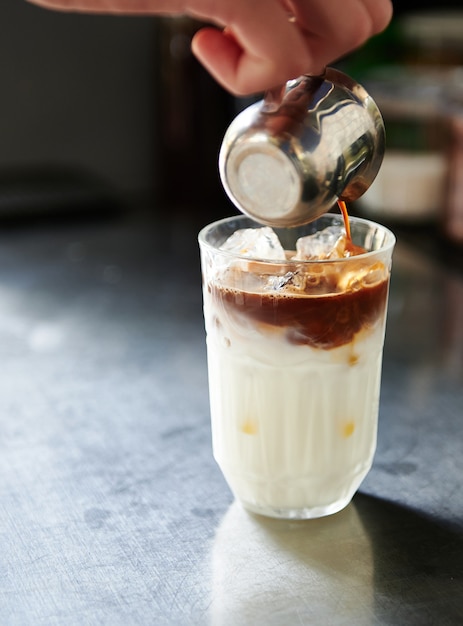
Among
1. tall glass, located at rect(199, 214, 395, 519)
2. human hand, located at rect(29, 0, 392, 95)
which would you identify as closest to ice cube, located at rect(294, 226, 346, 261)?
tall glass, located at rect(199, 214, 395, 519)

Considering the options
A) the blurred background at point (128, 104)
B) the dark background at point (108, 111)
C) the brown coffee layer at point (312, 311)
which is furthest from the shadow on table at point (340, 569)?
the dark background at point (108, 111)

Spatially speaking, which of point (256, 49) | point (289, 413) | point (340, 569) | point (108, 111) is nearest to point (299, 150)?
point (256, 49)

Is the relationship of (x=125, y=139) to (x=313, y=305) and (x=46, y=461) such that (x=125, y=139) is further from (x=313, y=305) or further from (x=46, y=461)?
(x=313, y=305)

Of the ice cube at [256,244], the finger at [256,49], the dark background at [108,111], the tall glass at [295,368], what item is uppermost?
→ the finger at [256,49]

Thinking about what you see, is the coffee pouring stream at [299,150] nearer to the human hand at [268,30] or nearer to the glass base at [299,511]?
the human hand at [268,30]

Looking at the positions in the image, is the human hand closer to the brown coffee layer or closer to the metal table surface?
the brown coffee layer

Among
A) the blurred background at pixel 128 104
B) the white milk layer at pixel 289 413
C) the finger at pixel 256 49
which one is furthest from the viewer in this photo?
the blurred background at pixel 128 104
